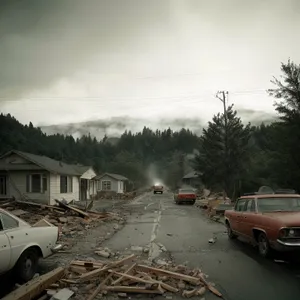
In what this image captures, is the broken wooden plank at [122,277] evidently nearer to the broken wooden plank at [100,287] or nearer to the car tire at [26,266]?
the broken wooden plank at [100,287]

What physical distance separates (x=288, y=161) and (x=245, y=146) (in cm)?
1720

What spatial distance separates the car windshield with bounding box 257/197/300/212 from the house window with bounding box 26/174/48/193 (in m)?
22.0

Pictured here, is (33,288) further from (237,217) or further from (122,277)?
(237,217)

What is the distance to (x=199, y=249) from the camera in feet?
33.3

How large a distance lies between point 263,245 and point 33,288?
19.3ft

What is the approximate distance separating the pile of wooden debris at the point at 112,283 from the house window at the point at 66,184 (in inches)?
952

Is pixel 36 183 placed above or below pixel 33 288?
above

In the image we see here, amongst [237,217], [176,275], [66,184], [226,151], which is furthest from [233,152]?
[176,275]

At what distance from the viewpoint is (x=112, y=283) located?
608cm

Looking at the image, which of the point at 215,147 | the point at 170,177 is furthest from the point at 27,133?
the point at 215,147

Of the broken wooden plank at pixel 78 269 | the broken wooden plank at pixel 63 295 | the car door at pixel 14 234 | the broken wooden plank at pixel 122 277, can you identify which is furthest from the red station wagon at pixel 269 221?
the car door at pixel 14 234

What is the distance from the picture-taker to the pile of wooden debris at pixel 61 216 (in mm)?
15442

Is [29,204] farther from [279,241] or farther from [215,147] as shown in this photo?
[215,147]

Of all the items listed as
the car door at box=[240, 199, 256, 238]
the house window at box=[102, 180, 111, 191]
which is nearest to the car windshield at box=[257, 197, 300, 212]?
the car door at box=[240, 199, 256, 238]
